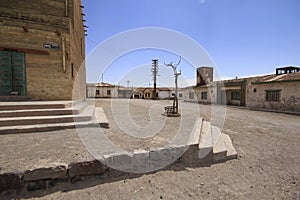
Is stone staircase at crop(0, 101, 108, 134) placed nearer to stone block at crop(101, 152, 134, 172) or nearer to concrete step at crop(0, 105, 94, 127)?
concrete step at crop(0, 105, 94, 127)

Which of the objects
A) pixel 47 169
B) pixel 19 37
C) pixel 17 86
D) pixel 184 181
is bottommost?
pixel 184 181

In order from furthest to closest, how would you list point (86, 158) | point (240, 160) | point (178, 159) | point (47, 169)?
point (240, 160) → point (178, 159) → point (86, 158) → point (47, 169)

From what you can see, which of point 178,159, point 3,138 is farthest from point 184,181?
point 3,138

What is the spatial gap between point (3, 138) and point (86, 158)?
246cm

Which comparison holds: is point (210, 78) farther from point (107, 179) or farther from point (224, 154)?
point (107, 179)

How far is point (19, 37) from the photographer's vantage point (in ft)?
20.9

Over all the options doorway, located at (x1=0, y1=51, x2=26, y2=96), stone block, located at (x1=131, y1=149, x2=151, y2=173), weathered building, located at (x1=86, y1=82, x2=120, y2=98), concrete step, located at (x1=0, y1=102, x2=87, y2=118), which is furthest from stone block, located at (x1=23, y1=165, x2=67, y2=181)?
weathered building, located at (x1=86, y1=82, x2=120, y2=98)

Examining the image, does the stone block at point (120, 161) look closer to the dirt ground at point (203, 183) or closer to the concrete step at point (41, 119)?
the dirt ground at point (203, 183)

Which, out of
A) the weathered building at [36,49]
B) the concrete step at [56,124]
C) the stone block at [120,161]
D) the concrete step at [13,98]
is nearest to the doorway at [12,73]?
the weathered building at [36,49]

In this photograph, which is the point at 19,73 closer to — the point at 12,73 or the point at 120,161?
the point at 12,73

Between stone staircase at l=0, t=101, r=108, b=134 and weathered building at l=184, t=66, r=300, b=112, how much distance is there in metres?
14.8

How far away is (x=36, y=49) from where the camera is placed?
662cm

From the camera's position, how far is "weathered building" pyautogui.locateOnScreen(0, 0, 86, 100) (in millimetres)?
6246

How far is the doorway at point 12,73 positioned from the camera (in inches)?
244
